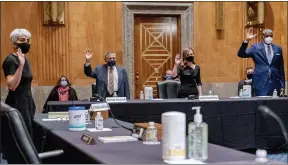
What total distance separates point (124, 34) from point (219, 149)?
21.4 ft

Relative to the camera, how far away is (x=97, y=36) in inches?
325

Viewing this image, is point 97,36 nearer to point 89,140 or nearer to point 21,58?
point 21,58

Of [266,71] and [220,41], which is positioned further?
[220,41]

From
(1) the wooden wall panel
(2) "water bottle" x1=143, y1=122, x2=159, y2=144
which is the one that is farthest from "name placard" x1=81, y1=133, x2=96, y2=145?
(1) the wooden wall panel

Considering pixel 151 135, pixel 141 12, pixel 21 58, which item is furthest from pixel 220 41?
pixel 151 135

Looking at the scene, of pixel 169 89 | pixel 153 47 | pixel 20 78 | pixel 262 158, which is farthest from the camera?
pixel 153 47

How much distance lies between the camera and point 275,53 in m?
6.18

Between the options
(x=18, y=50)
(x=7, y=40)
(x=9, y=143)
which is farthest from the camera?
(x=7, y=40)

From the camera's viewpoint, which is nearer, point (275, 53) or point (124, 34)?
A: point (275, 53)

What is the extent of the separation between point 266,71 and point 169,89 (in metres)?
1.29

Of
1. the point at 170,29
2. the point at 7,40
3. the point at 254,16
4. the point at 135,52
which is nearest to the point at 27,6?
the point at 7,40

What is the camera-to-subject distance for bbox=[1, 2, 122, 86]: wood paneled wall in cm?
789

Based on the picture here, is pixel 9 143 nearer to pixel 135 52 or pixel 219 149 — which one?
pixel 219 149

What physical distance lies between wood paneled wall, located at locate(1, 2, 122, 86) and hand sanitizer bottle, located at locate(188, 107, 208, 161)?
21.2ft
